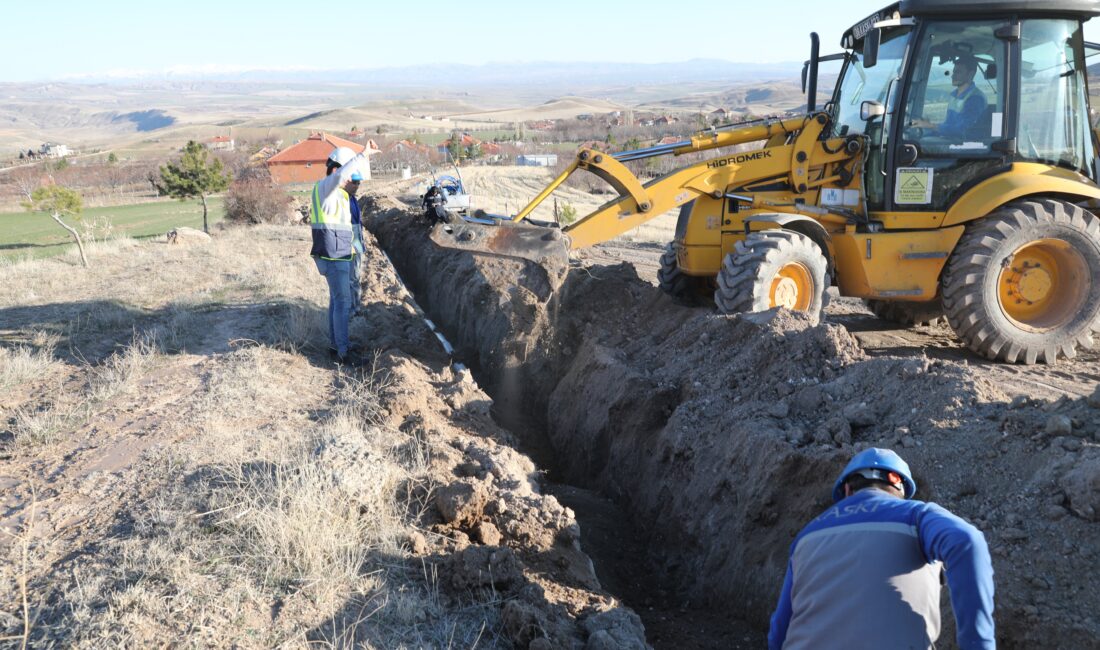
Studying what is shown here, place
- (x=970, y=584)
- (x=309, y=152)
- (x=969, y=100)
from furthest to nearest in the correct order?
(x=309, y=152), (x=969, y=100), (x=970, y=584)

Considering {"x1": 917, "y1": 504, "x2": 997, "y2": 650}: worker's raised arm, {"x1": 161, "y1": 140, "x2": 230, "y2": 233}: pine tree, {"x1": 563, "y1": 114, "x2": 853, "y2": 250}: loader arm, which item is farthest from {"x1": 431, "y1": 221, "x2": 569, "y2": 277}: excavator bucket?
{"x1": 161, "y1": 140, "x2": 230, "y2": 233}: pine tree

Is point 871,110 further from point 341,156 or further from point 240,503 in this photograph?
point 240,503

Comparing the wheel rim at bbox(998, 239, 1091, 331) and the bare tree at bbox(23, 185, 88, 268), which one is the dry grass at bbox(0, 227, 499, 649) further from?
the bare tree at bbox(23, 185, 88, 268)

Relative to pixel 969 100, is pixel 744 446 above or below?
Answer: below

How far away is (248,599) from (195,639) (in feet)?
1.17

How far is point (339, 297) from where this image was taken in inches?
315

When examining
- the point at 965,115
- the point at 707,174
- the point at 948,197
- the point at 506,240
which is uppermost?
the point at 965,115

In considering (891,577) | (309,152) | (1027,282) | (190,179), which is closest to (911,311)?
(1027,282)

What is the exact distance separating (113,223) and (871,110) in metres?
46.1

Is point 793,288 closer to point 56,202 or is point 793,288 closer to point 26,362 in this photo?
point 26,362

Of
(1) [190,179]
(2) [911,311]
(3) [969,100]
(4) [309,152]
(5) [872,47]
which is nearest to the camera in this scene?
(5) [872,47]

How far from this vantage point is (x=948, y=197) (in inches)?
289

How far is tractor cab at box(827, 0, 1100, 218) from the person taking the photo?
6.98m

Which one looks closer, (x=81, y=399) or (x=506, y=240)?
(x=81, y=399)
